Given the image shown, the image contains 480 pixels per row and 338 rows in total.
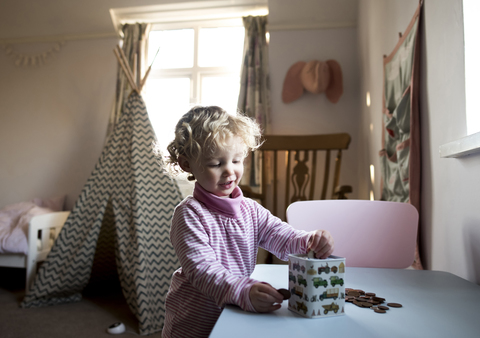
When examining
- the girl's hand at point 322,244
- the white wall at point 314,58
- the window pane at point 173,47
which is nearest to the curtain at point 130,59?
the window pane at point 173,47

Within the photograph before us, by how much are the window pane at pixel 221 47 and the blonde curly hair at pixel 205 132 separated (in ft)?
9.03

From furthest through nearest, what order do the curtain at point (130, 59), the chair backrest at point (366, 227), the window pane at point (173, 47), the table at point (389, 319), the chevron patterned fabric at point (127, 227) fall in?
the window pane at point (173, 47) → the curtain at point (130, 59) → the chevron patterned fabric at point (127, 227) → the chair backrest at point (366, 227) → the table at point (389, 319)

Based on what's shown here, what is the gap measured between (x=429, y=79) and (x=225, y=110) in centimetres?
82

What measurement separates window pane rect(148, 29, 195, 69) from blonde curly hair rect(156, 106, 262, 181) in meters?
2.90

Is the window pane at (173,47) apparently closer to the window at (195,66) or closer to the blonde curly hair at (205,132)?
the window at (195,66)

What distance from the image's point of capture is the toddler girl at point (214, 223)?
30.0 inches

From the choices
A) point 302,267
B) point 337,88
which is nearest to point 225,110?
point 302,267

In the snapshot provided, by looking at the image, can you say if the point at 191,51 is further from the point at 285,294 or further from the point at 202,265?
the point at 285,294

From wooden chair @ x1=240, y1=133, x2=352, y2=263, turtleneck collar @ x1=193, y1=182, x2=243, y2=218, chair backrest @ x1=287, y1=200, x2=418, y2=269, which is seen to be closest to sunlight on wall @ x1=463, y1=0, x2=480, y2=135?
chair backrest @ x1=287, y1=200, x2=418, y2=269

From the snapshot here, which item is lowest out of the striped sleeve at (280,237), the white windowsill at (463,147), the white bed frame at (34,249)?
the white bed frame at (34,249)

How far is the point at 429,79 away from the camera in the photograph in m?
1.32

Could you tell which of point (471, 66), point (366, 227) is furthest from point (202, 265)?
point (471, 66)

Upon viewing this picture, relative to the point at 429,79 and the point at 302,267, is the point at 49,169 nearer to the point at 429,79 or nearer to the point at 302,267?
the point at 429,79

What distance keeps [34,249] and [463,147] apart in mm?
2638
